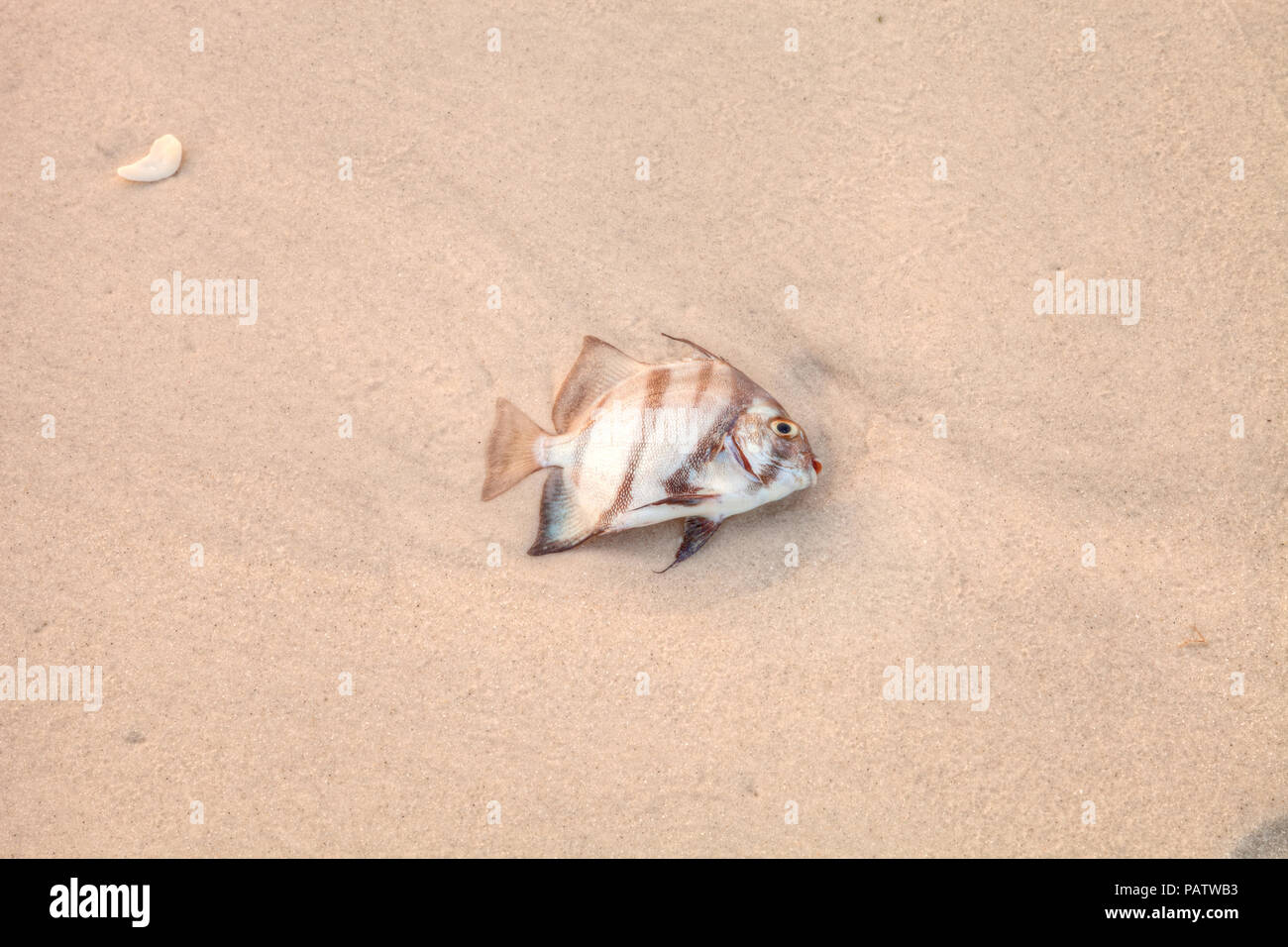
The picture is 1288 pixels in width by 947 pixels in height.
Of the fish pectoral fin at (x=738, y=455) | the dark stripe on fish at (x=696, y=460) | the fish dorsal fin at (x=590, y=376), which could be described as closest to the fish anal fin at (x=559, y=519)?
the fish dorsal fin at (x=590, y=376)

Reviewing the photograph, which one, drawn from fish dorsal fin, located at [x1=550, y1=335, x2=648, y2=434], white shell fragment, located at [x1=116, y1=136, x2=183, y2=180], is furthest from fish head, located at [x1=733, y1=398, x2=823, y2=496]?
white shell fragment, located at [x1=116, y1=136, x2=183, y2=180]

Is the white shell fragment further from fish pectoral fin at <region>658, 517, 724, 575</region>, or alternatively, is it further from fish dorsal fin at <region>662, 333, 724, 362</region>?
fish pectoral fin at <region>658, 517, 724, 575</region>

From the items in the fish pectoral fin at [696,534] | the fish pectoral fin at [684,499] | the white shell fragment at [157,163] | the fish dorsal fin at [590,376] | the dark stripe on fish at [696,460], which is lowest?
the fish pectoral fin at [696,534]

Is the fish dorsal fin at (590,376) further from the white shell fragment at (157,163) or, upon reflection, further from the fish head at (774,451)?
the white shell fragment at (157,163)

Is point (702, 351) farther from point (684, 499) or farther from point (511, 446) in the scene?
point (511, 446)

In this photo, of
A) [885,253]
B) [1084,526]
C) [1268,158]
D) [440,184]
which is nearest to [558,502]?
[440,184]

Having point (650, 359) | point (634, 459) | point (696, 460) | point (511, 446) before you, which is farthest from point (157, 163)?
point (696, 460)
